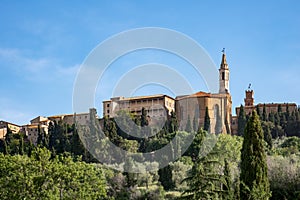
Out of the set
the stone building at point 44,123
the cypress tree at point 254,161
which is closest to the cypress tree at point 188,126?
the stone building at point 44,123

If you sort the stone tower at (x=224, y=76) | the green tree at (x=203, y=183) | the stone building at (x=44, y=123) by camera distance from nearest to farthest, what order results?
the green tree at (x=203, y=183) < the stone tower at (x=224, y=76) < the stone building at (x=44, y=123)

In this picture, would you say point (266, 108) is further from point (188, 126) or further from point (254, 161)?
point (254, 161)

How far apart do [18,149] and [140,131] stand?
13820 mm

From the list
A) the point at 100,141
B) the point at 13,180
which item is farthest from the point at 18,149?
the point at 13,180

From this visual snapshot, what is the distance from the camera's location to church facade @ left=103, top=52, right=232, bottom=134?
206 feet

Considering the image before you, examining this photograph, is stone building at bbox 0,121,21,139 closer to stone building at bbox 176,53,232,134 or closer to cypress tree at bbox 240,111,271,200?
stone building at bbox 176,53,232,134

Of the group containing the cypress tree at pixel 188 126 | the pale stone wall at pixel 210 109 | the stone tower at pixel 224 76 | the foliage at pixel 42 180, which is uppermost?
the stone tower at pixel 224 76

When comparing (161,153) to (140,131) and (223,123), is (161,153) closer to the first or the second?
(140,131)

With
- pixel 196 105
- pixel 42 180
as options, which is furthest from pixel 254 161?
pixel 196 105

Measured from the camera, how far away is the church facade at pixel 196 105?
62756 millimetres

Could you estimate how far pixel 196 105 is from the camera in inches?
2532

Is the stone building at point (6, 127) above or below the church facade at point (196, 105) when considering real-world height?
below

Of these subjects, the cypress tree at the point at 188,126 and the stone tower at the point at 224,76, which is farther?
the stone tower at the point at 224,76

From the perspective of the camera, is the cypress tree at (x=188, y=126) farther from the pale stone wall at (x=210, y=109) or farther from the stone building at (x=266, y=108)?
the stone building at (x=266, y=108)
